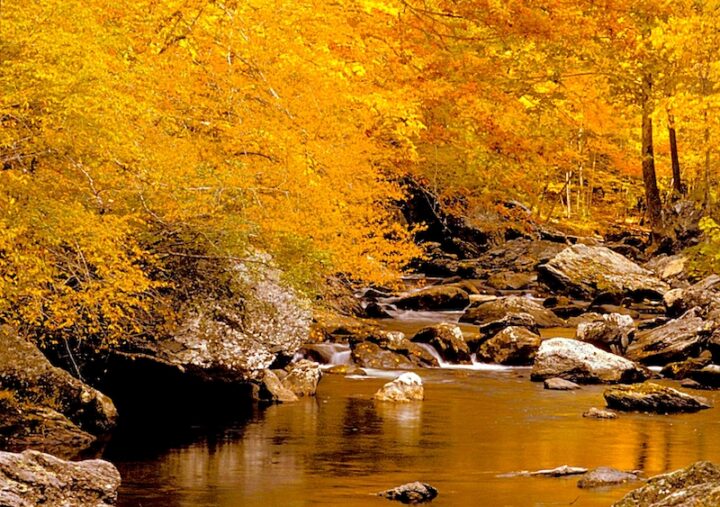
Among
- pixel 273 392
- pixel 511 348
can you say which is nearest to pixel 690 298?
pixel 511 348

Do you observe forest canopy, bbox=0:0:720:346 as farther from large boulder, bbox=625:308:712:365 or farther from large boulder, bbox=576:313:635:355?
large boulder, bbox=576:313:635:355

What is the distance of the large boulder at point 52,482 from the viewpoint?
691 centimetres

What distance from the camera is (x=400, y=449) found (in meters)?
11.2

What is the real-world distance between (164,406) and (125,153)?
4073mm

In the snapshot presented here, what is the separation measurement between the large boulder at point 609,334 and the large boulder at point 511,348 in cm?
113

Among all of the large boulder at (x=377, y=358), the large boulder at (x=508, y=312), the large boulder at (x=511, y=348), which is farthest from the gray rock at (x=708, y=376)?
the large boulder at (x=508, y=312)

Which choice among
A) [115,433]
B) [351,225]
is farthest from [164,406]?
[351,225]

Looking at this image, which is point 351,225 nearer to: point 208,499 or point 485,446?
point 485,446

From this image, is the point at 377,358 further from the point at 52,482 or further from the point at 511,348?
the point at 52,482

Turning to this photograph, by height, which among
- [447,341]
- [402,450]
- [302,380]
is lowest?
[402,450]

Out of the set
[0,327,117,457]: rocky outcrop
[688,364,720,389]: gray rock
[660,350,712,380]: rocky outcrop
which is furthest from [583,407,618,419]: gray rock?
[0,327,117,457]: rocky outcrop

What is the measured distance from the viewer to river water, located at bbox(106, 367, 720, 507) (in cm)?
918

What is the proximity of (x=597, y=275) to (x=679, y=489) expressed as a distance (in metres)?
20.9

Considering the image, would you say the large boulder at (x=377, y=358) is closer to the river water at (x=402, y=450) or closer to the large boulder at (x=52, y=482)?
the river water at (x=402, y=450)
